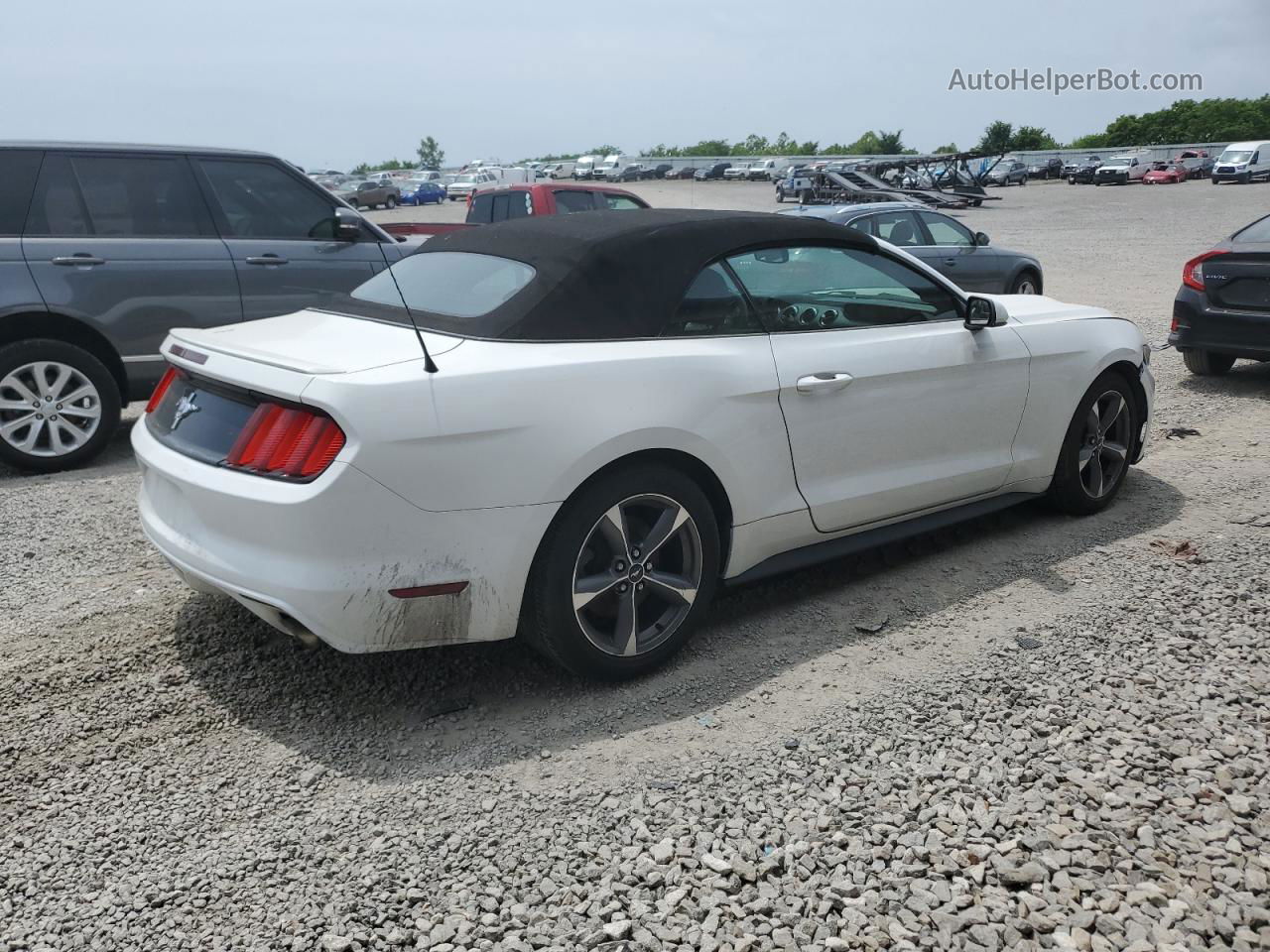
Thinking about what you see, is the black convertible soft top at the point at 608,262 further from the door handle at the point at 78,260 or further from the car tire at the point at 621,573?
the door handle at the point at 78,260

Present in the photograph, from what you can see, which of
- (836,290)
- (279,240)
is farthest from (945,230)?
(836,290)

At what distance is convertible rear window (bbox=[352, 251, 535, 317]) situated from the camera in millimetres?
3793

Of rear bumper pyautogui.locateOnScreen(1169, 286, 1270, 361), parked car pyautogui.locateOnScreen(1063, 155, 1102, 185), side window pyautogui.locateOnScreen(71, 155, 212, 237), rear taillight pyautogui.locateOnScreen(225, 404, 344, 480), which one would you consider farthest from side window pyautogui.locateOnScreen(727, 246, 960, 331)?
parked car pyautogui.locateOnScreen(1063, 155, 1102, 185)

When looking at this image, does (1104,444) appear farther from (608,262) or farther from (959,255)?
(959,255)

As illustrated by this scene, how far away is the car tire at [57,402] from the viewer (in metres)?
6.48

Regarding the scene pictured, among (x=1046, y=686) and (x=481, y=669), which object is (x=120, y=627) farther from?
(x=1046, y=686)

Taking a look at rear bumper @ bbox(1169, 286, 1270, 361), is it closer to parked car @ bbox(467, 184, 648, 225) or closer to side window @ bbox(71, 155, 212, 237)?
parked car @ bbox(467, 184, 648, 225)

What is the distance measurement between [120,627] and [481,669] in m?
1.46

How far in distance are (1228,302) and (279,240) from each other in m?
7.10

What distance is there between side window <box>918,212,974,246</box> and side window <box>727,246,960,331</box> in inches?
327

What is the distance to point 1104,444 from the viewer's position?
17.8 feet

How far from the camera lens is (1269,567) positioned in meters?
4.62

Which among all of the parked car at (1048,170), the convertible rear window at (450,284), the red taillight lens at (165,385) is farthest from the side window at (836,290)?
the parked car at (1048,170)

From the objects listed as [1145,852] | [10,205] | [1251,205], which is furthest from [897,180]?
[1145,852]
